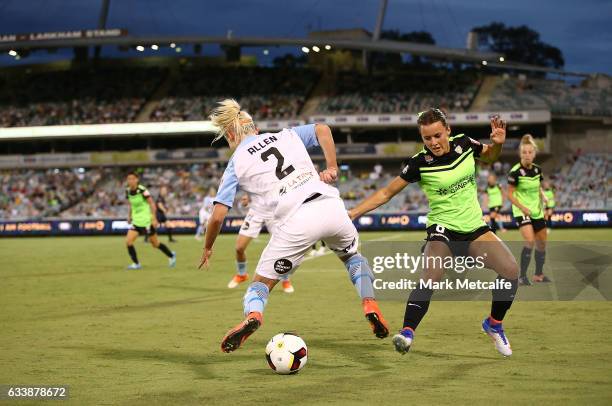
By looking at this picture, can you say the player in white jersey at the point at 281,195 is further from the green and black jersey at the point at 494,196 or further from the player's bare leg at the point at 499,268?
the green and black jersey at the point at 494,196

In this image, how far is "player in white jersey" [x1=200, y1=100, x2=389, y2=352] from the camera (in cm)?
746

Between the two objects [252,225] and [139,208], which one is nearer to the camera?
[252,225]

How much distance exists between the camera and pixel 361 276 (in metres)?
8.02

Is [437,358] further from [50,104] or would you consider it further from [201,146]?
[50,104]

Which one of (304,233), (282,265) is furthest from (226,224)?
(304,233)

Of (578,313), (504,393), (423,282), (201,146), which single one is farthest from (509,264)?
(201,146)

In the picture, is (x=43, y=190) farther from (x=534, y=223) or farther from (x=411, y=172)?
(x=411, y=172)

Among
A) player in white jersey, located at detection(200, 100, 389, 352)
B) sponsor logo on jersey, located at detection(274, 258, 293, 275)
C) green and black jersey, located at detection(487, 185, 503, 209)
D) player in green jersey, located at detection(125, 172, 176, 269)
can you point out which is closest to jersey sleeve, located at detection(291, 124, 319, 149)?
player in white jersey, located at detection(200, 100, 389, 352)

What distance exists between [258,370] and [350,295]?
693 centimetres

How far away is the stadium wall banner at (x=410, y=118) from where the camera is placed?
5659 centimetres

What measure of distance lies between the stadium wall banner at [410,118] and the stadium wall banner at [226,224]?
15.9 metres

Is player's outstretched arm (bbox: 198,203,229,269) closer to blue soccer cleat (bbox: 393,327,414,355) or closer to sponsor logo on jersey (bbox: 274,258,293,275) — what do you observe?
sponsor logo on jersey (bbox: 274,258,293,275)

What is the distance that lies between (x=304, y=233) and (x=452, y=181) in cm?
171

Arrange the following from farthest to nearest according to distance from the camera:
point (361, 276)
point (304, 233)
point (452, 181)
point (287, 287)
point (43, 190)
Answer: point (43, 190)
point (287, 287)
point (452, 181)
point (361, 276)
point (304, 233)
